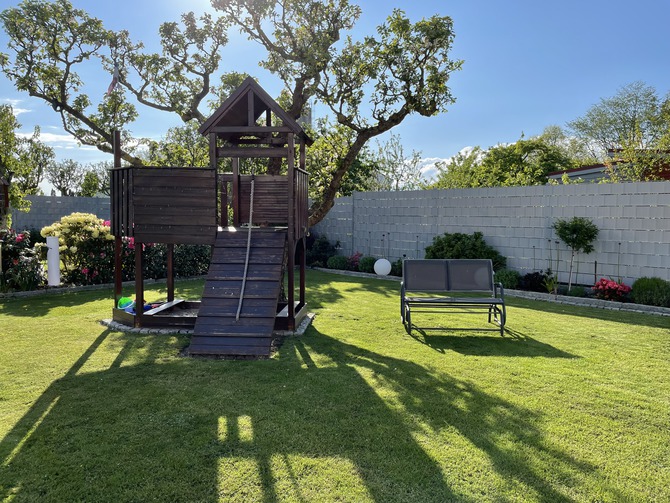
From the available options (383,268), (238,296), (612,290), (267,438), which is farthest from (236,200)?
(612,290)

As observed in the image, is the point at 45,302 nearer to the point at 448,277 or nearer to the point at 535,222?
the point at 448,277

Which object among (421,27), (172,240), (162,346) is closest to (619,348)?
(162,346)

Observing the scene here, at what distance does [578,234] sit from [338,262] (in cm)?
742

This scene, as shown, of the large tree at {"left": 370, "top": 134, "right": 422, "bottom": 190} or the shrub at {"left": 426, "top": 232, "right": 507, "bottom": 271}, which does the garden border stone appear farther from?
the large tree at {"left": 370, "top": 134, "right": 422, "bottom": 190}

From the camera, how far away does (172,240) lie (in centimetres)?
683

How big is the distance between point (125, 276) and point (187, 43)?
28.4 feet

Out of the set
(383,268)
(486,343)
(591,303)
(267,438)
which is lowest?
(267,438)

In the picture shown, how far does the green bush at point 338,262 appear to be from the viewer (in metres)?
14.8

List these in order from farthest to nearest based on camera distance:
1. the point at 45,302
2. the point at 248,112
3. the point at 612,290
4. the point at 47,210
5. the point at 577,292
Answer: the point at 47,210
the point at 577,292
the point at 612,290
the point at 45,302
the point at 248,112

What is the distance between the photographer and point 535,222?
10586mm

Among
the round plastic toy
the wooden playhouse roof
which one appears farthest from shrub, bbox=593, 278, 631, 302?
the round plastic toy

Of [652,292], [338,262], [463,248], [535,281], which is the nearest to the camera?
[652,292]

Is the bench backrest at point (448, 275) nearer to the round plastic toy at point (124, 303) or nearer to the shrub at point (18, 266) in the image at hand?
the round plastic toy at point (124, 303)

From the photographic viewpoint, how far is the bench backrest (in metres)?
7.15
